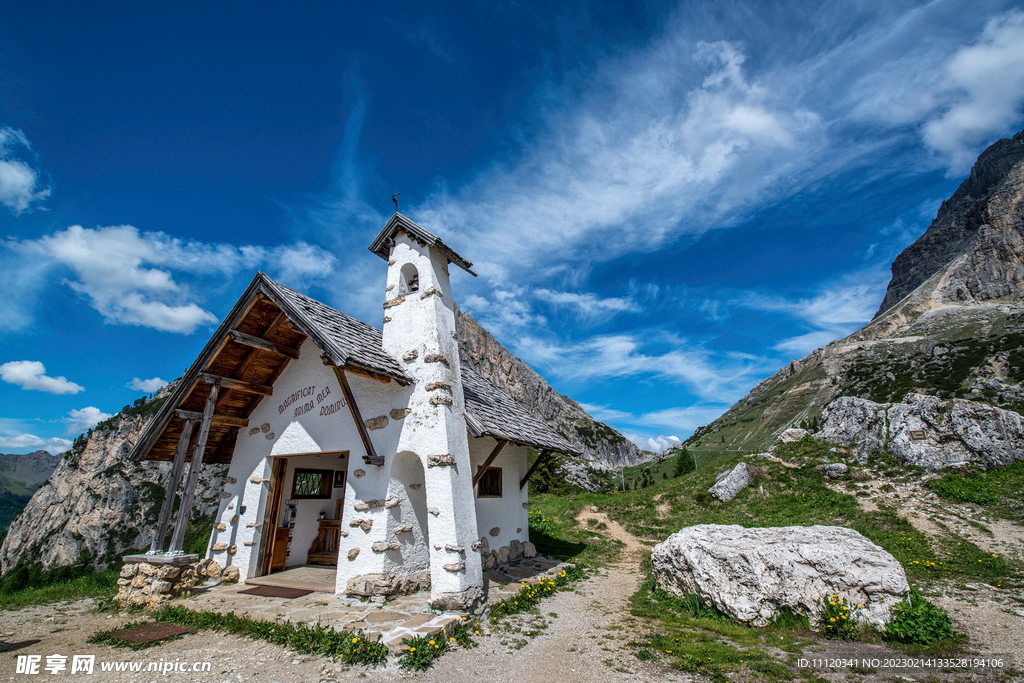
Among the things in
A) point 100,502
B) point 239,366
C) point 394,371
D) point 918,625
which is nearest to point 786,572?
point 918,625

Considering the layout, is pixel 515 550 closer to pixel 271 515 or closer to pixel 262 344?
pixel 271 515

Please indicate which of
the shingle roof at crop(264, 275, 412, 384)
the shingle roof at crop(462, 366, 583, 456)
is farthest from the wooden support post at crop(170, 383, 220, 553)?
the shingle roof at crop(462, 366, 583, 456)

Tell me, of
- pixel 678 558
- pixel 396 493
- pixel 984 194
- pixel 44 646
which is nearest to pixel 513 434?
pixel 396 493

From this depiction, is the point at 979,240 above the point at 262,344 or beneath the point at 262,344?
above

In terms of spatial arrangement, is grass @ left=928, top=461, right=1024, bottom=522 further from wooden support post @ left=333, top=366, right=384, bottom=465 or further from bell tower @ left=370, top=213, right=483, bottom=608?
wooden support post @ left=333, top=366, right=384, bottom=465

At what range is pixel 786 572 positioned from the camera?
715 cm

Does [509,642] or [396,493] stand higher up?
[396,493]

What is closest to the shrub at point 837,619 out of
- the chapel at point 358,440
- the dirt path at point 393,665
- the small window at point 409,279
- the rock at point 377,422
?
the dirt path at point 393,665

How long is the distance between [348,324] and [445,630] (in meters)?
7.15

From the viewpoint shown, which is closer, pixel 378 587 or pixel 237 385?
pixel 378 587

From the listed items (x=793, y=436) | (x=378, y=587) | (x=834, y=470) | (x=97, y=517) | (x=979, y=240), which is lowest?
(x=378, y=587)

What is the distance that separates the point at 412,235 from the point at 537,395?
96606 mm

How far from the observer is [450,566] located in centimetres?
718

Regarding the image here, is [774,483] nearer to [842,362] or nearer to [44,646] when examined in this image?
[44,646]
